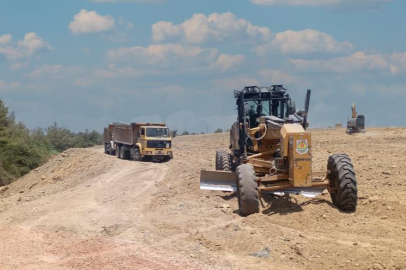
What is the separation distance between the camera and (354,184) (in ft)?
47.0

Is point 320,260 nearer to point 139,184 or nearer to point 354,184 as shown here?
point 354,184

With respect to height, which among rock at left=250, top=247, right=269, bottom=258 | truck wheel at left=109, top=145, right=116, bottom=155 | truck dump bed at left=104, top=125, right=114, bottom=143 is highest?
truck dump bed at left=104, top=125, right=114, bottom=143

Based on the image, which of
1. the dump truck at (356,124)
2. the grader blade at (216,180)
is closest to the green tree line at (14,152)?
the dump truck at (356,124)

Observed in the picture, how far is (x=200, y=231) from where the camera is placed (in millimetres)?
13102

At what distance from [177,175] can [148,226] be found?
395 inches

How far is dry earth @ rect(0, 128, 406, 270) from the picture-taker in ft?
35.8

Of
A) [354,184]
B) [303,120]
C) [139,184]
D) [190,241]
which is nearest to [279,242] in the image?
[190,241]

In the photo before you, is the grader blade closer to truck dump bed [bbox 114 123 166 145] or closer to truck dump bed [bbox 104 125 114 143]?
truck dump bed [bbox 114 123 166 145]

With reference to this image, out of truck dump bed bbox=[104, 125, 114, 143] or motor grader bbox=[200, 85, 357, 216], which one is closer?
motor grader bbox=[200, 85, 357, 216]

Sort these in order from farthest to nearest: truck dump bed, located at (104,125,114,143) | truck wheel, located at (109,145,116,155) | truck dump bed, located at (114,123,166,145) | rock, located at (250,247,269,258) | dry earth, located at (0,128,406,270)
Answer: truck dump bed, located at (104,125,114,143) → truck wheel, located at (109,145,116,155) → truck dump bed, located at (114,123,166,145) → rock, located at (250,247,269,258) → dry earth, located at (0,128,406,270)

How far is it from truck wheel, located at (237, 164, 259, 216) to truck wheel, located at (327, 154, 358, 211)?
209cm

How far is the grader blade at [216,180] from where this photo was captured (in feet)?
54.5

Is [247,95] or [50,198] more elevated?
[247,95]

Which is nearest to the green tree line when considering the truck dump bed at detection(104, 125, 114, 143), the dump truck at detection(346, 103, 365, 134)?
the truck dump bed at detection(104, 125, 114, 143)
